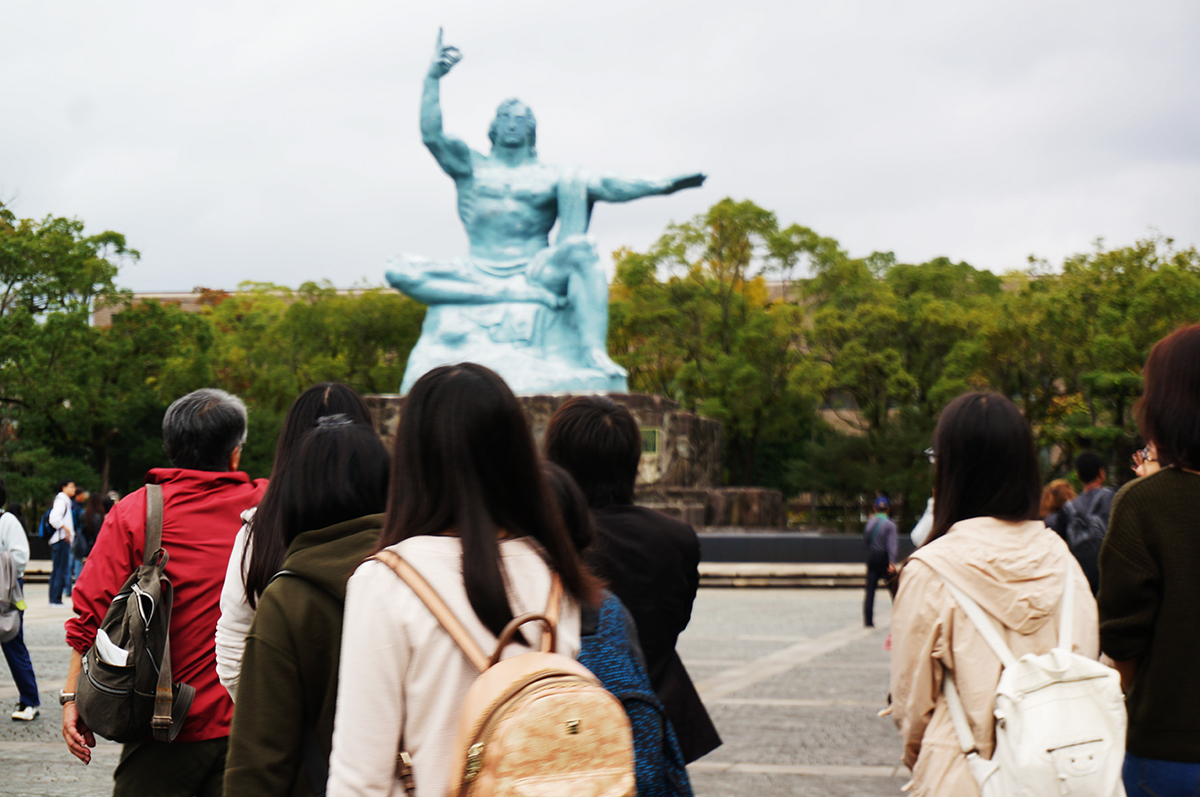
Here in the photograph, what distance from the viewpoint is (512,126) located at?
1967 cm

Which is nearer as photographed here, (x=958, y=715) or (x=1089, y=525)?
(x=958, y=715)

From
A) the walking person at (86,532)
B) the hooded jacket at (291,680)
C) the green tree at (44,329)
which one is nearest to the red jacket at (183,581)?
the hooded jacket at (291,680)

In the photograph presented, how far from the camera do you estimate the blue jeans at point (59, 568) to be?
1466 cm

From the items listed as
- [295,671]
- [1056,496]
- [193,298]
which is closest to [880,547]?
[1056,496]

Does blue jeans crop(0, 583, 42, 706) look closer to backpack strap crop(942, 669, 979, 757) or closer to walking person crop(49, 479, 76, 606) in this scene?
backpack strap crop(942, 669, 979, 757)

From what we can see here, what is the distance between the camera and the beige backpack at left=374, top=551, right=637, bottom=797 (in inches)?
61.6

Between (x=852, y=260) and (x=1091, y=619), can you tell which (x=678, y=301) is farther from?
(x=1091, y=619)

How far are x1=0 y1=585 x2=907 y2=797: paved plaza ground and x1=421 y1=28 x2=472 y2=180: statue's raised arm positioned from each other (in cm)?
961

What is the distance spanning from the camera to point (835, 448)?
34.4 meters

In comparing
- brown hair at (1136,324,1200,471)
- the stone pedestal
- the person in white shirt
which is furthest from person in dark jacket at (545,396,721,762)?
the stone pedestal

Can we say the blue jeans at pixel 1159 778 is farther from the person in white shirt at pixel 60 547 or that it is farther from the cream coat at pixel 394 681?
the person in white shirt at pixel 60 547

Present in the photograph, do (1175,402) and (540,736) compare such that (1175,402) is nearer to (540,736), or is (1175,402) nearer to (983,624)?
(983,624)

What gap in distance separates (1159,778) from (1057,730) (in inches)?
18.5

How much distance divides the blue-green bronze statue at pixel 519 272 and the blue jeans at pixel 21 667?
12.4 metres
